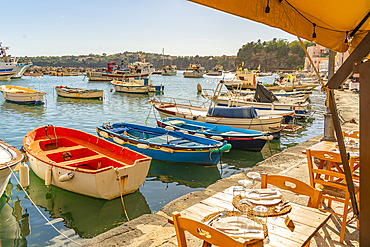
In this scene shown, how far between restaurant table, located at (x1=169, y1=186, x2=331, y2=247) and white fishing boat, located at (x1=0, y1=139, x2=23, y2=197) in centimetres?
495

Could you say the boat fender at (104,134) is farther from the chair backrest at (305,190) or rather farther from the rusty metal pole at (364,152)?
the rusty metal pole at (364,152)

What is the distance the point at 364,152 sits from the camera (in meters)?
1.62

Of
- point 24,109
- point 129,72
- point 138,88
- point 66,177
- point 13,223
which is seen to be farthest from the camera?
point 129,72

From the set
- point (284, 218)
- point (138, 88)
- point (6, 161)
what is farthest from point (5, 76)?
point (284, 218)

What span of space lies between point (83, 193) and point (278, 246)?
221 inches

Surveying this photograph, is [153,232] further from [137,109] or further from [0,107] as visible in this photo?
[0,107]

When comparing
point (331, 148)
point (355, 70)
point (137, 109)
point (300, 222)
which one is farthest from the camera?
point (137, 109)

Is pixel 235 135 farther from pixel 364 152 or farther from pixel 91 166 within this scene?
pixel 364 152

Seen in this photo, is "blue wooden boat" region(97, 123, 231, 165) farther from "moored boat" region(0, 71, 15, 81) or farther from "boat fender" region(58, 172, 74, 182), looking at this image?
"moored boat" region(0, 71, 15, 81)

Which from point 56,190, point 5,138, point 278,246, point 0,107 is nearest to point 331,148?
point 278,246

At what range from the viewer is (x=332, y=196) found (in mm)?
3689

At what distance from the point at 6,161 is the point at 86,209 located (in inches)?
84.1

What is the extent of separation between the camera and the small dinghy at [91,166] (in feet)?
20.5

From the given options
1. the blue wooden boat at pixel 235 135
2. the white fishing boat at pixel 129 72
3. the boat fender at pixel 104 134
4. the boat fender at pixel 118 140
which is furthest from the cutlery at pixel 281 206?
the white fishing boat at pixel 129 72
